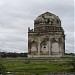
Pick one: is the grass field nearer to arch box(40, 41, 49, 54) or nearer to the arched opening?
the arched opening

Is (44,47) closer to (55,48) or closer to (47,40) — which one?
(47,40)

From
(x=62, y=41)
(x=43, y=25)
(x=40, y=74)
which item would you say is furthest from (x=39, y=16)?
(x=40, y=74)

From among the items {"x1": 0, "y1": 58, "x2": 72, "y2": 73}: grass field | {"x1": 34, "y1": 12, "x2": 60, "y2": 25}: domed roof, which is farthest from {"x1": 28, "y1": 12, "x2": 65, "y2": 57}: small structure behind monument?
{"x1": 0, "y1": 58, "x2": 72, "y2": 73}: grass field

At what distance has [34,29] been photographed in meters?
76.1

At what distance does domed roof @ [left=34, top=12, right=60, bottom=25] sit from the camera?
2999 inches

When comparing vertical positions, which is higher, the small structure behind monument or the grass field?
the small structure behind monument

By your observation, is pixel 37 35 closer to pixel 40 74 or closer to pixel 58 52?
pixel 58 52

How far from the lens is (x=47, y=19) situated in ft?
250

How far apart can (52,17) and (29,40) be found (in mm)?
7330

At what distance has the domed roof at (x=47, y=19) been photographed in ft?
250

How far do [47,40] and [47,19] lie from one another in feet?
16.4

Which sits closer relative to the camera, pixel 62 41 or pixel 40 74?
pixel 40 74

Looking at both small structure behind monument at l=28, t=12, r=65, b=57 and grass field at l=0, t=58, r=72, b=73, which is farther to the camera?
small structure behind monument at l=28, t=12, r=65, b=57

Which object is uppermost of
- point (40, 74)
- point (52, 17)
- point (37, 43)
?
point (52, 17)
